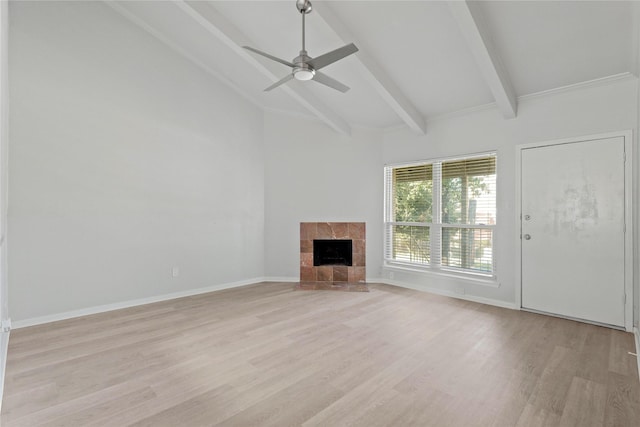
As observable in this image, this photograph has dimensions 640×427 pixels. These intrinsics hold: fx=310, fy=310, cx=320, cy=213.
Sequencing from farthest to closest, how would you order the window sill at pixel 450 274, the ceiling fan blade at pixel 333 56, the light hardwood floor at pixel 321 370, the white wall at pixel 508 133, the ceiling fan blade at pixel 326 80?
the window sill at pixel 450 274
the white wall at pixel 508 133
the ceiling fan blade at pixel 326 80
the ceiling fan blade at pixel 333 56
the light hardwood floor at pixel 321 370

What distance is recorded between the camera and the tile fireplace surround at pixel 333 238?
17.8ft

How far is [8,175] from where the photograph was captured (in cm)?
321

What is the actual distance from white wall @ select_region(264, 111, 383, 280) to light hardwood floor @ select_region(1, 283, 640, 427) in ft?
6.14

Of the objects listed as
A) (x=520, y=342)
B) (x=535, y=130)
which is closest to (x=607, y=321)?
(x=520, y=342)

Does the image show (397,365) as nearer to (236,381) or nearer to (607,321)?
(236,381)

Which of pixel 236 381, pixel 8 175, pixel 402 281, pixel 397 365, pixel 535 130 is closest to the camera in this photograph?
pixel 236 381

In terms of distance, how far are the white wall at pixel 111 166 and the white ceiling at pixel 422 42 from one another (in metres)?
0.62

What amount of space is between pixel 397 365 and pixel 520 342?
1358 millimetres

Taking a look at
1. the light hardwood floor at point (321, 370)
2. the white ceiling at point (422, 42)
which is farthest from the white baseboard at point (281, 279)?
the white ceiling at point (422, 42)

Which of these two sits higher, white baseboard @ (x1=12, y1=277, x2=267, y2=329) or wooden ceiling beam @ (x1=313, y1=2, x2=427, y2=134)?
wooden ceiling beam @ (x1=313, y1=2, x2=427, y2=134)

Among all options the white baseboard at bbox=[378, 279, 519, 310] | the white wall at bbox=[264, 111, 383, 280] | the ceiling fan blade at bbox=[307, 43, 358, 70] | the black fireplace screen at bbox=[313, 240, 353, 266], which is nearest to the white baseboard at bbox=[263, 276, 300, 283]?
the white wall at bbox=[264, 111, 383, 280]

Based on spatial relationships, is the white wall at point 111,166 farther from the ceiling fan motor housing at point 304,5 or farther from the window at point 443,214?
the window at point 443,214

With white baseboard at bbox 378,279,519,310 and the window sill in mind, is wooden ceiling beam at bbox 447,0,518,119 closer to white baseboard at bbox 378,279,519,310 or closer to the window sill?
the window sill

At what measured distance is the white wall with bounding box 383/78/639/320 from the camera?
3.35 m
